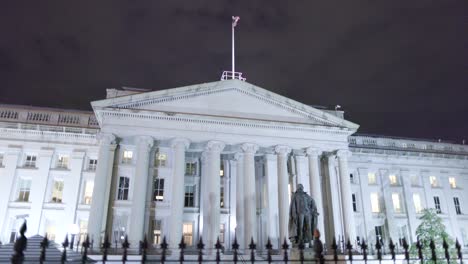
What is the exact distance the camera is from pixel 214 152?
3481 centimetres

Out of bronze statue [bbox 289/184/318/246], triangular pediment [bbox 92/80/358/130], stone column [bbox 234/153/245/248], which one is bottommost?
bronze statue [bbox 289/184/318/246]

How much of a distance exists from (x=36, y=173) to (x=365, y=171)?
37.6m

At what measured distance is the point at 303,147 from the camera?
37.2 m

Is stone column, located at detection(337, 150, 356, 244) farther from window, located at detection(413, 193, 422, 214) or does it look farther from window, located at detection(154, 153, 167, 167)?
window, located at detection(154, 153, 167, 167)

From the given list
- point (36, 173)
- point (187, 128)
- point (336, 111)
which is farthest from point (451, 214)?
point (36, 173)

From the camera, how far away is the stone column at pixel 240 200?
1330 inches

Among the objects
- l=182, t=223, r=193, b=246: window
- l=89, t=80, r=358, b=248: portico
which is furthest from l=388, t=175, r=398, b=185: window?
l=182, t=223, r=193, b=246: window

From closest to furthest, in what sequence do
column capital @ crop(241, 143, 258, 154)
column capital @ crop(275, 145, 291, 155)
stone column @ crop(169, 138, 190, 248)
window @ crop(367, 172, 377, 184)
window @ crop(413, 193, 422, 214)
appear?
stone column @ crop(169, 138, 190, 248), column capital @ crop(241, 143, 258, 154), column capital @ crop(275, 145, 291, 155), window @ crop(367, 172, 377, 184), window @ crop(413, 193, 422, 214)

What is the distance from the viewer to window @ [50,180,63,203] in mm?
39438

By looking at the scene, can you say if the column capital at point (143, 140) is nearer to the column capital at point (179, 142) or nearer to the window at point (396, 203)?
the column capital at point (179, 142)

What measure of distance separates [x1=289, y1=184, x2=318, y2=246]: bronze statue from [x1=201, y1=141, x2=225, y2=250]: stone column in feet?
46.5

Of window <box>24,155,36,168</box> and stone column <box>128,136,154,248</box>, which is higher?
window <box>24,155,36,168</box>

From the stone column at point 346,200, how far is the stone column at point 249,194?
28.6ft

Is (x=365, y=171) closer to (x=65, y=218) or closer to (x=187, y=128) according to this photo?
(x=187, y=128)
